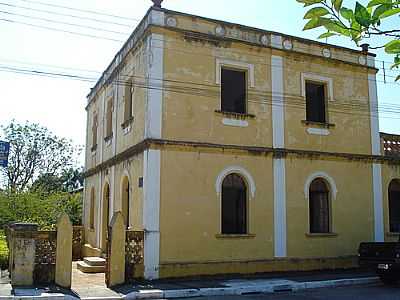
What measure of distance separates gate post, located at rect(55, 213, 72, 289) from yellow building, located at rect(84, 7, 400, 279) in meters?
2.13

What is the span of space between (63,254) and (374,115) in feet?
40.6

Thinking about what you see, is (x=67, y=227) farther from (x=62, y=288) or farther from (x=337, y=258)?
(x=337, y=258)

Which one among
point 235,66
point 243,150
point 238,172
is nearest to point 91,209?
point 238,172

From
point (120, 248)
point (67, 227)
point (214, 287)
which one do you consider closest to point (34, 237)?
point (67, 227)

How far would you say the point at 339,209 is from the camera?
17047mm

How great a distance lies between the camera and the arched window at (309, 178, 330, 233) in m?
17.0

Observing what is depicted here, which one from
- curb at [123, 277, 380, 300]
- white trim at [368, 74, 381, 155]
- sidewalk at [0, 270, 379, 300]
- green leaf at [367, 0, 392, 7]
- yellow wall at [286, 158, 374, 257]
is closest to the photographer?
green leaf at [367, 0, 392, 7]

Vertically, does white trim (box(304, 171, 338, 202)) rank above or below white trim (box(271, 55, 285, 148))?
below

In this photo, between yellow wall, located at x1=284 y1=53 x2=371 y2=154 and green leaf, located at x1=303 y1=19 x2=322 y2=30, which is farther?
yellow wall, located at x1=284 y1=53 x2=371 y2=154

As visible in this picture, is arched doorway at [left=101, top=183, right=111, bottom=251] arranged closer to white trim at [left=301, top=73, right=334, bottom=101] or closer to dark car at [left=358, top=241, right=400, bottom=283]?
white trim at [left=301, top=73, right=334, bottom=101]

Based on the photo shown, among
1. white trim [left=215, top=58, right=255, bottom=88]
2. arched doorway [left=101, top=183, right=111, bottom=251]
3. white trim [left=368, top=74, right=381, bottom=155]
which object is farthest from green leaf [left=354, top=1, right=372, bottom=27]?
arched doorway [left=101, top=183, right=111, bottom=251]

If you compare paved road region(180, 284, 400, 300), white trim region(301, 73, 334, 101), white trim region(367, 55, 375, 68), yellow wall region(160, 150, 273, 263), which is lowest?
paved road region(180, 284, 400, 300)

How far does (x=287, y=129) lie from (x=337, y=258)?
477 cm

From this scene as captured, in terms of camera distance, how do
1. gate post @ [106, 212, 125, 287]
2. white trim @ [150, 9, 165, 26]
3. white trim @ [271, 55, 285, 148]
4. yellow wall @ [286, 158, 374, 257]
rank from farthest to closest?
white trim @ [271, 55, 285, 148], yellow wall @ [286, 158, 374, 257], white trim @ [150, 9, 165, 26], gate post @ [106, 212, 125, 287]
